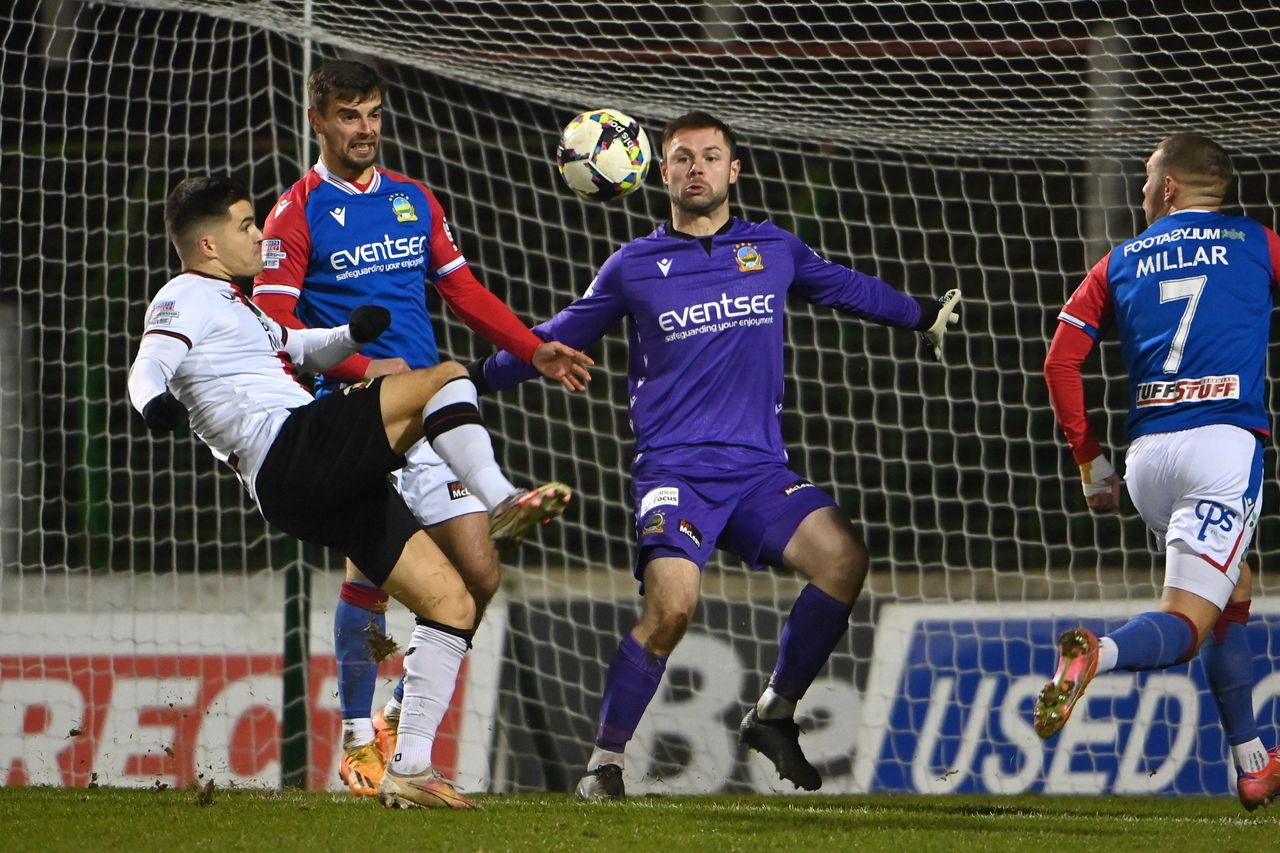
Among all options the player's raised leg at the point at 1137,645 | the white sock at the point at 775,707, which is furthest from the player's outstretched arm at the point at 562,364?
the player's raised leg at the point at 1137,645

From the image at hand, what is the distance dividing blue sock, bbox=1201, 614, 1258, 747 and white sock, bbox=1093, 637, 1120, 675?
851 millimetres

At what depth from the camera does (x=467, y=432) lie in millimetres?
3781

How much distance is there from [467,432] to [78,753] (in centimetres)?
337

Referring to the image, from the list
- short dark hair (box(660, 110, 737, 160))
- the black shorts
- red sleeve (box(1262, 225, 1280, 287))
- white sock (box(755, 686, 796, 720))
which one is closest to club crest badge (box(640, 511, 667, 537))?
white sock (box(755, 686, 796, 720))

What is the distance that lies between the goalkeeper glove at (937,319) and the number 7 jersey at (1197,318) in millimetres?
529

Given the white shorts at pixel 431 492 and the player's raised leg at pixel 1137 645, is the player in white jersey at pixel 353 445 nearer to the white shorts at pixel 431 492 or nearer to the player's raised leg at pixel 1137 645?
the white shorts at pixel 431 492

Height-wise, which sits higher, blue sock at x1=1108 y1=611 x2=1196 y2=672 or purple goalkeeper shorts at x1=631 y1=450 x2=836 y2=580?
purple goalkeeper shorts at x1=631 y1=450 x2=836 y2=580

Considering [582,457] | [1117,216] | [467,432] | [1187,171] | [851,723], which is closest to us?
[467,432]

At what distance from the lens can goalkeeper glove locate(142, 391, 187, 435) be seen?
3.48m

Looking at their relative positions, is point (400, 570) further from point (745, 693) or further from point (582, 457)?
point (582, 457)

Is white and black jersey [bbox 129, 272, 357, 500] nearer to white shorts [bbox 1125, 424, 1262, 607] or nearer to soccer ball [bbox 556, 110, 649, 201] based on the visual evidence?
soccer ball [bbox 556, 110, 649, 201]

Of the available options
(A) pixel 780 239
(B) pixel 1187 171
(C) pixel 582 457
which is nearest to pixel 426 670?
(A) pixel 780 239

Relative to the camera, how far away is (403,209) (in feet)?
15.5

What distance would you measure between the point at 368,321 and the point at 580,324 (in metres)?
0.92
